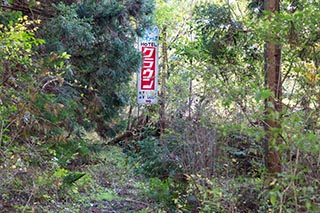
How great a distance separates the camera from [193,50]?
620 centimetres

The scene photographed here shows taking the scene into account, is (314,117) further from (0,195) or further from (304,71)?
(0,195)

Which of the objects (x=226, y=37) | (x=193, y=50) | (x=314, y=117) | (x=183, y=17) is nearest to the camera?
(x=314, y=117)

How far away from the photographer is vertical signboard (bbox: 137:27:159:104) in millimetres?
7926

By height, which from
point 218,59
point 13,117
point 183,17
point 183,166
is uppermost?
point 183,17

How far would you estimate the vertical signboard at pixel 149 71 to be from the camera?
26.0 ft

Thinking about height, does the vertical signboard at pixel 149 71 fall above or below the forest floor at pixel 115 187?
above

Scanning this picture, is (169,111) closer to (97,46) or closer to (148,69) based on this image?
(97,46)

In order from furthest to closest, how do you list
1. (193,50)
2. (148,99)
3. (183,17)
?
(183,17), (148,99), (193,50)

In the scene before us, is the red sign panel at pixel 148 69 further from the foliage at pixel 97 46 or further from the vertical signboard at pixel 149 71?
the foliage at pixel 97 46

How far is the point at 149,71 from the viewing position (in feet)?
26.8

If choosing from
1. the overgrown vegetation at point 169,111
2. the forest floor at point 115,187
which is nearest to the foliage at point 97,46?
the overgrown vegetation at point 169,111

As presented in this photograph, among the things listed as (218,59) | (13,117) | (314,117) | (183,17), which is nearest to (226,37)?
(218,59)

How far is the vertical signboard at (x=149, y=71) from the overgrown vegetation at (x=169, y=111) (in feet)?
1.96

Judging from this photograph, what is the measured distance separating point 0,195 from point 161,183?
1.96 meters
